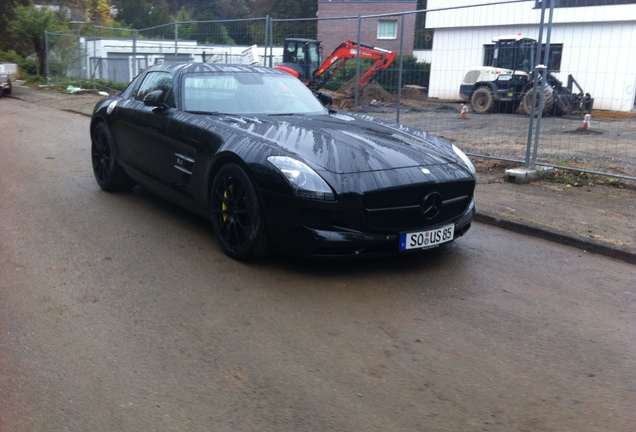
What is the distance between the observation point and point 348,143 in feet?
17.5

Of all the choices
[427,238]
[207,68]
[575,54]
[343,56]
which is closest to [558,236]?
[427,238]

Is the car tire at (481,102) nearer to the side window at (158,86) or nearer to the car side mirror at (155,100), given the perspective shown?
the side window at (158,86)

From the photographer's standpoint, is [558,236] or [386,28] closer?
[558,236]

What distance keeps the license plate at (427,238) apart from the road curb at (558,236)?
1553 mm

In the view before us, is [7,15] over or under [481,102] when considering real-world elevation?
over

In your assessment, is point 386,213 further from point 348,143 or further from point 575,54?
point 575,54

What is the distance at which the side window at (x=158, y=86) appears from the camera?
660cm

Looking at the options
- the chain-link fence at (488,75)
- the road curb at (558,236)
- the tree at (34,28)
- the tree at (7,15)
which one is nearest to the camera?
the road curb at (558,236)

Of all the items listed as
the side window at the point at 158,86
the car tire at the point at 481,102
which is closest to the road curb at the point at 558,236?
the side window at the point at 158,86

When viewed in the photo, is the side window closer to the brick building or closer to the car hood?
the car hood

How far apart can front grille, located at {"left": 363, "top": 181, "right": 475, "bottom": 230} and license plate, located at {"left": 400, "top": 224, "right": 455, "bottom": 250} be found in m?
0.08

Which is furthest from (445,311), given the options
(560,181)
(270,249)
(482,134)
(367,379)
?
(482,134)

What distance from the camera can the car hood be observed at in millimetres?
5055

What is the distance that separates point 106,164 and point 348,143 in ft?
12.0
